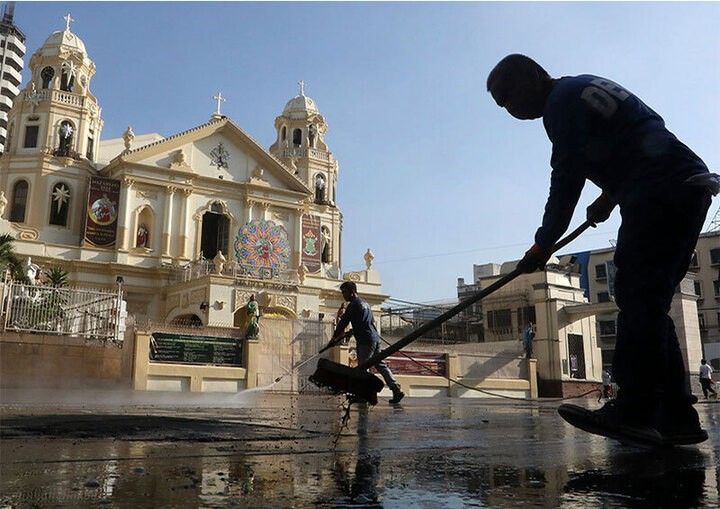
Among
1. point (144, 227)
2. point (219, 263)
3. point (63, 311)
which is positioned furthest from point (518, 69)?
point (144, 227)

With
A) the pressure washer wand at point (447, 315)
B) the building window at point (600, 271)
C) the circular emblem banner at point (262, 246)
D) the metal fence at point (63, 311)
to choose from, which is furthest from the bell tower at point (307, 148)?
the pressure washer wand at point (447, 315)

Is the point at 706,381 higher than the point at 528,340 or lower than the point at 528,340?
lower

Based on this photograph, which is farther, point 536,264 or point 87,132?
point 87,132

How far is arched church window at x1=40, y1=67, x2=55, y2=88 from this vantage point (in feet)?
110

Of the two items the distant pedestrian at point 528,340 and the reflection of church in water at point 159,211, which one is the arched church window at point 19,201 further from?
the distant pedestrian at point 528,340

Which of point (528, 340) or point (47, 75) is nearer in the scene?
point (528, 340)

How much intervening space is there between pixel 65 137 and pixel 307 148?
Answer: 13.7 meters

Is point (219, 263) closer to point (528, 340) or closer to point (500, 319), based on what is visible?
point (500, 319)

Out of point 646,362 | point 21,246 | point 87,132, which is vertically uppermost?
point 87,132

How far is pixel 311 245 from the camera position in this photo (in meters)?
35.2

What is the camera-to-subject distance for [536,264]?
272 centimetres

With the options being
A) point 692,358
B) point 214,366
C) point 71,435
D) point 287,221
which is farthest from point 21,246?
point 71,435

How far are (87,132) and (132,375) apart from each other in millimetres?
22101

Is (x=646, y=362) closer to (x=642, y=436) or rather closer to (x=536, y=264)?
(x=642, y=436)
